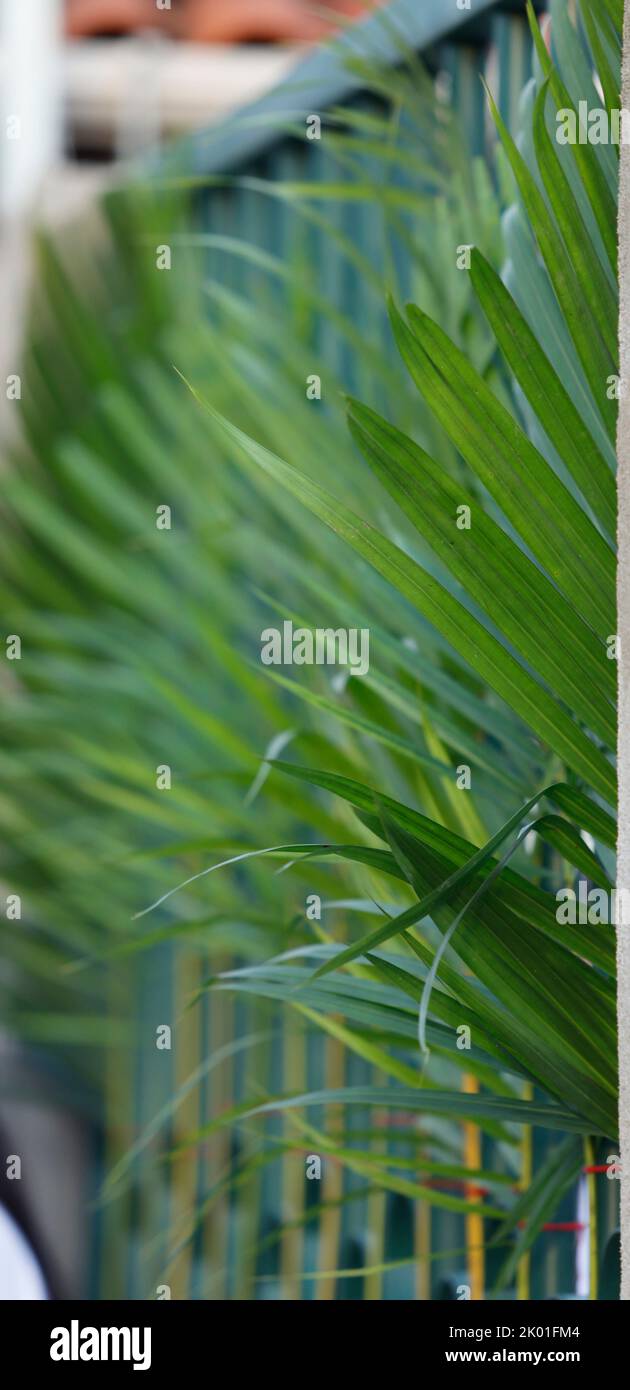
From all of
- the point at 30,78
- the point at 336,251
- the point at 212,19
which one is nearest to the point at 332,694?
the point at 336,251

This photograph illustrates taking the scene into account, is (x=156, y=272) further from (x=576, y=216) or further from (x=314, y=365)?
(x=576, y=216)

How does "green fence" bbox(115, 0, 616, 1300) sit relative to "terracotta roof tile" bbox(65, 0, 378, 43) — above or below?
below

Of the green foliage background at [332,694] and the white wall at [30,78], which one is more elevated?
the white wall at [30,78]

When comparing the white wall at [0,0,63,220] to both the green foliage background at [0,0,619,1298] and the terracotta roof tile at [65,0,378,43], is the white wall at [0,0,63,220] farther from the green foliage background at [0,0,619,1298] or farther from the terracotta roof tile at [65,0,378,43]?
the green foliage background at [0,0,619,1298]

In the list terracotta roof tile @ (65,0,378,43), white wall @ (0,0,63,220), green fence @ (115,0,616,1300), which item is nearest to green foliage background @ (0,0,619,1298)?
green fence @ (115,0,616,1300)

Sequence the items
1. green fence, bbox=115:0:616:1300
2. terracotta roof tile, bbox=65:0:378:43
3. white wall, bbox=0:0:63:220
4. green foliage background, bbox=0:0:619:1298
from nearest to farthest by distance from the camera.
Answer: green foliage background, bbox=0:0:619:1298 → green fence, bbox=115:0:616:1300 → white wall, bbox=0:0:63:220 → terracotta roof tile, bbox=65:0:378:43

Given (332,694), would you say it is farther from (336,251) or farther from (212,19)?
(212,19)

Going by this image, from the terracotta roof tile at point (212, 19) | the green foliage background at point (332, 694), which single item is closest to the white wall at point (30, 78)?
the terracotta roof tile at point (212, 19)

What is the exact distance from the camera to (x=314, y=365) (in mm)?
1258

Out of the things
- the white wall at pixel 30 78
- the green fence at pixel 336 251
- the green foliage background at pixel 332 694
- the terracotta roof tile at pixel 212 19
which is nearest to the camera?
the green foliage background at pixel 332 694

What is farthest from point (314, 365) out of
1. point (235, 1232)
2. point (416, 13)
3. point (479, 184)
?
point (235, 1232)

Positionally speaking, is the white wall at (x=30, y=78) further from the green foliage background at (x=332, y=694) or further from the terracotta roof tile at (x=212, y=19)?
the green foliage background at (x=332, y=694)

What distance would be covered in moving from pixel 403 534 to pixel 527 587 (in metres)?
0.28

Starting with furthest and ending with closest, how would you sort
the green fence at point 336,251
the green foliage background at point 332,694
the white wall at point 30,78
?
1. the white wall at point 30,78
2. the green fence at point 336,251
3. the green foliage background at point 332,694
